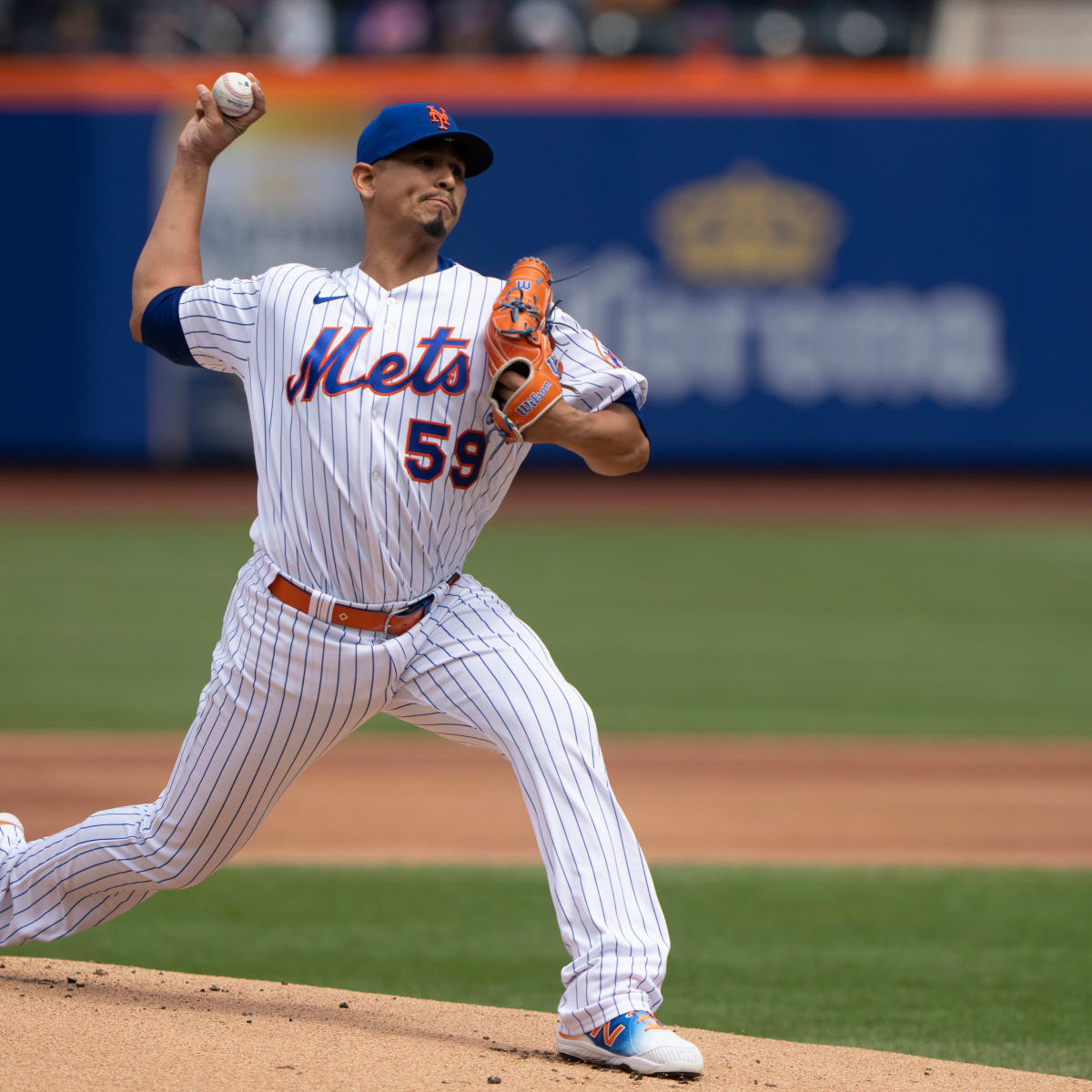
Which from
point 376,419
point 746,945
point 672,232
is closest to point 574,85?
point 672,232

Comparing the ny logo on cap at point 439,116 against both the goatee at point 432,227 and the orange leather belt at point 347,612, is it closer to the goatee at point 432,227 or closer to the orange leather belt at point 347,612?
the goatee at point 432,227

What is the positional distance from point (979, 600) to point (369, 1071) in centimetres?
1066

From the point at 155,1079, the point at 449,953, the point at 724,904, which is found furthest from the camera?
the point at 724,904

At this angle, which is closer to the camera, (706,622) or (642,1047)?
(642,1047)

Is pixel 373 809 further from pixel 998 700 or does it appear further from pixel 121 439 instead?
pixel 121 439

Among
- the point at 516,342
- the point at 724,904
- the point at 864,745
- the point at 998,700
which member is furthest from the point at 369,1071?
the point at 998,700

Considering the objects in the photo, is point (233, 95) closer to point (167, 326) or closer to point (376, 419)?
point (167, 326)

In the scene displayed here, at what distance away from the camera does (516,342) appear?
3336mm

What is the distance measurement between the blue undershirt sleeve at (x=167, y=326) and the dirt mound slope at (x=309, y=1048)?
4.65ft

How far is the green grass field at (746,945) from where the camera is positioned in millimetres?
4320

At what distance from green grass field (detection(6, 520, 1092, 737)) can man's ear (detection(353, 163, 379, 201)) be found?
5.39 m

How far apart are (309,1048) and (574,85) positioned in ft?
55.7

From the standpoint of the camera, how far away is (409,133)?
3.49 meters

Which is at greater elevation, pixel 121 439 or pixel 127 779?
pixel 121 439
